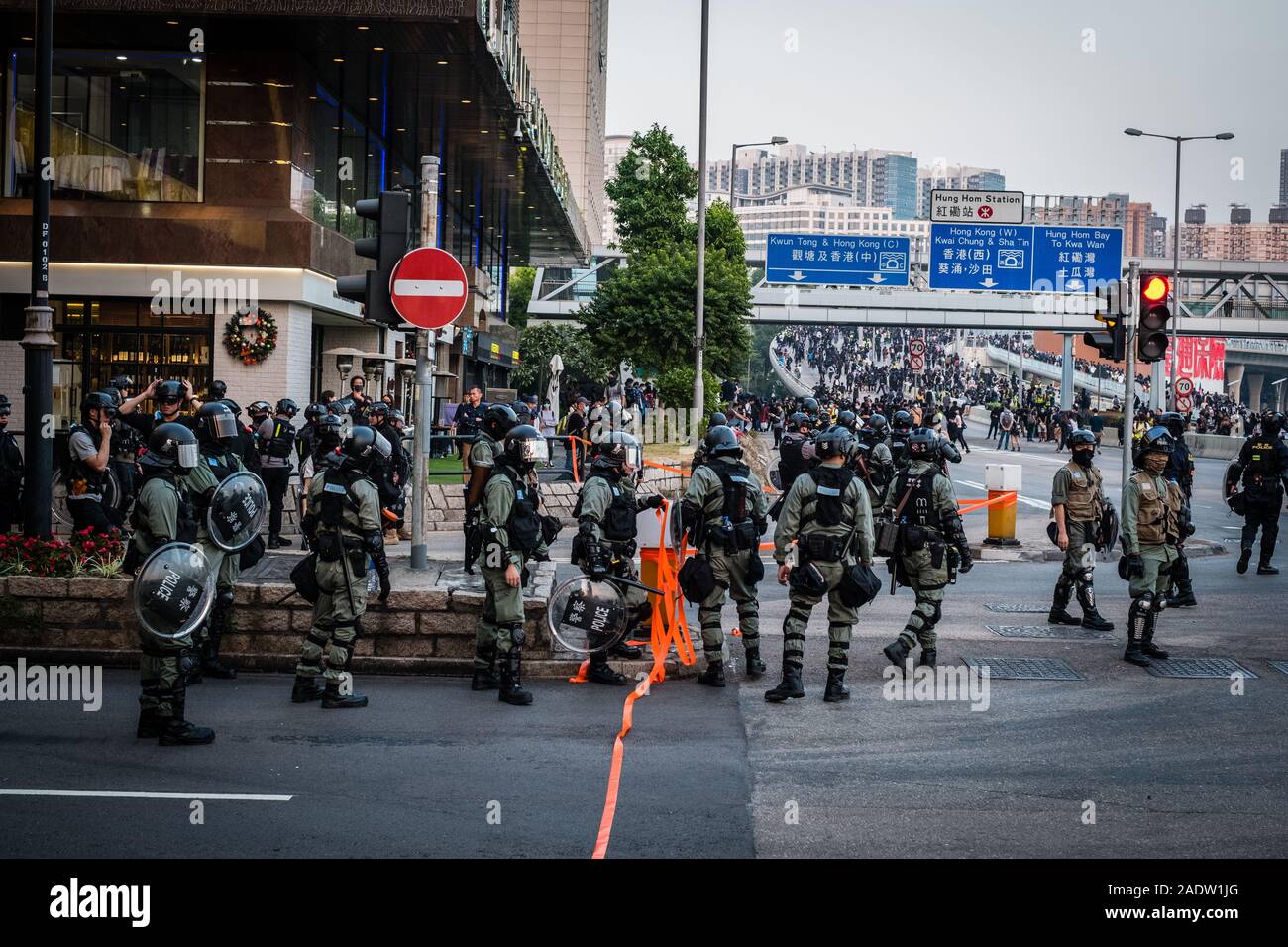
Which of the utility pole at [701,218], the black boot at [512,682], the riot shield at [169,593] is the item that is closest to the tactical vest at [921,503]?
the black boot at [512,682]

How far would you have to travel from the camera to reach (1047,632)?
11.9 meters

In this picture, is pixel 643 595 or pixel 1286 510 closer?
pixel 643 595

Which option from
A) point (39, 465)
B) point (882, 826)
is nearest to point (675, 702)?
point (882, 826)

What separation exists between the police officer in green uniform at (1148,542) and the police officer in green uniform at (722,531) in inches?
113

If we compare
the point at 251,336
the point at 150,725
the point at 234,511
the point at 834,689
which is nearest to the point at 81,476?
the point at 234,511

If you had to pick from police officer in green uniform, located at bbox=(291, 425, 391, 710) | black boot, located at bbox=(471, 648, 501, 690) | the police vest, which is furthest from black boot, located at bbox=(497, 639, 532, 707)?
the police vest

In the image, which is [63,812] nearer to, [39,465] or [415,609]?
[415,609]

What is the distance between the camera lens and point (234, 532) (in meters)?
9.08

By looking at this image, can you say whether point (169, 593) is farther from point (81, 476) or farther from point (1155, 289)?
point (1155, 289)

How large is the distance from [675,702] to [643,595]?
117 cm

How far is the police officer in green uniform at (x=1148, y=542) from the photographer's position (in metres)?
10.4

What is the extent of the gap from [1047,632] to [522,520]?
5.31 m

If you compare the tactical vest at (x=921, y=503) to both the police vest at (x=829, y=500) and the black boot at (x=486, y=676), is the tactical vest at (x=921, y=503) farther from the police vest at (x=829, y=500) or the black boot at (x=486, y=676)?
the black boot at (x=486, y=676)
